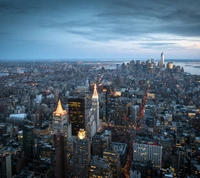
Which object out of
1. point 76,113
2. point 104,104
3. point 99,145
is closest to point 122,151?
point 99,145

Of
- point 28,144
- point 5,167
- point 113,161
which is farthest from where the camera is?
point 28,144

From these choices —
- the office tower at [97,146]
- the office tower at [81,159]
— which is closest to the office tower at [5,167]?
the office tower at [81,159]

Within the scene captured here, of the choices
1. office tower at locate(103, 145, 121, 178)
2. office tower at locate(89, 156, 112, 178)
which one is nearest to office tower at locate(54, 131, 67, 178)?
office tower at locate(89, 156, 112, 178)

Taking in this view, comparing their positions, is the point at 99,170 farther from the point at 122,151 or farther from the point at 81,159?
the point at 122,151

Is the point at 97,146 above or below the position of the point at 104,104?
below

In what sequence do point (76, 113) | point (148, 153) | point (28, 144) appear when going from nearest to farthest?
point (148, 153) → point (28, 144) → point (76, 113)

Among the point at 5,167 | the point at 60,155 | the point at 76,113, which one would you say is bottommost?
the point at 5,167

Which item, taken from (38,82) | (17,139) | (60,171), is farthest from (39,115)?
(60,171)
